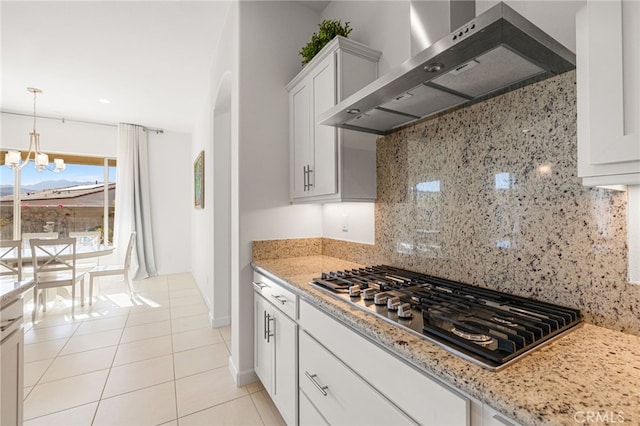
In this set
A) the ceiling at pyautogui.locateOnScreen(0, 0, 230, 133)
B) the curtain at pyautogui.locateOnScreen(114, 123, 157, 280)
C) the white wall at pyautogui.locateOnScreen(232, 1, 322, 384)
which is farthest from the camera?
the curtain at pyautogui.locateOnScreen(114, 123, 157, 280)

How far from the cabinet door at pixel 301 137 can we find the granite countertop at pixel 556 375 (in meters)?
1.29

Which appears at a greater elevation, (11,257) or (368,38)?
(368,38)

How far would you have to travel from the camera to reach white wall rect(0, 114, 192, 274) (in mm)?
5375

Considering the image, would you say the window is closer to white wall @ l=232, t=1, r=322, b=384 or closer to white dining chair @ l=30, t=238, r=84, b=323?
white dining chair @ l=30, t=238, r=84, b=323

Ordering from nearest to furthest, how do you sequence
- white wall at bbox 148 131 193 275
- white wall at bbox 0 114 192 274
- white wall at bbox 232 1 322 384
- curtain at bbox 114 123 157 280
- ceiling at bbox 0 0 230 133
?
1. white wall at bbox 232 1 322 384
2. ceiling at bbox 0 0 230 133
3. white wall at bbox 0 114 192 274
4. curtain at bbox 114 123 157 280
5. white wall at bbox 148 131 193 275

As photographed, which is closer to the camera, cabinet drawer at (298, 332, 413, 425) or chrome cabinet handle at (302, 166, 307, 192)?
cabinet drawer at (298, 332, 413, 425)

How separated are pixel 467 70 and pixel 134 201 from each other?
6.22 meters

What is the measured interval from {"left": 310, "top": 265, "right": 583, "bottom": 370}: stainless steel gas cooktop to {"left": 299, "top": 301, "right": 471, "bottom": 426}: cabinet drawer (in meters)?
0.10

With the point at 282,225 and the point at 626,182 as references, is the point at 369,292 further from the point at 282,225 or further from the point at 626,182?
the point at 282,225

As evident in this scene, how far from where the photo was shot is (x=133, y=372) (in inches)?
92.4

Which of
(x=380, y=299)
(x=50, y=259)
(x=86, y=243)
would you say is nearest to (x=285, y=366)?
(x=380, y=299)

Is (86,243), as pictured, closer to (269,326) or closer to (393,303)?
(269,326)

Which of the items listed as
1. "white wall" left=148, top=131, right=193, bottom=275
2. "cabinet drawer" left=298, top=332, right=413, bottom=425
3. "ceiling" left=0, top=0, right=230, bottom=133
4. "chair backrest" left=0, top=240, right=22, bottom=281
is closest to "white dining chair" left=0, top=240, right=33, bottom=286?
"chair backrest" left=0, top=240, right=22, bottom=281

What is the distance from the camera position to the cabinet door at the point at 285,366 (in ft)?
4.99
